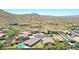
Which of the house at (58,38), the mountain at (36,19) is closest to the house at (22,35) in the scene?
the mountain at (36,19)

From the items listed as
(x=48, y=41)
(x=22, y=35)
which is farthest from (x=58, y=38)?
(x=22, y=35)

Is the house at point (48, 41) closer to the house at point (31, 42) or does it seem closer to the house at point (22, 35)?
the house at point (31, 42)

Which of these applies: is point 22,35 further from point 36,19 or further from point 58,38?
point 58,38

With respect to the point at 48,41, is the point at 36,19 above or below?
above

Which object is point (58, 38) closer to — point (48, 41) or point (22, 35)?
point (48, 41)

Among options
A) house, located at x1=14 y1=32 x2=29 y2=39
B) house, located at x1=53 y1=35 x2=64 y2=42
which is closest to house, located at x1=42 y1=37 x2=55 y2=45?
house, located at x1=53 y1=35 x2=64 y2=42

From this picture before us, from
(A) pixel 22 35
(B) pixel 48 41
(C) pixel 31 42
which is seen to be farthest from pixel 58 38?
(A) pixel 22 35

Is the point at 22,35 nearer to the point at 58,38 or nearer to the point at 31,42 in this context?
the point at 31,42

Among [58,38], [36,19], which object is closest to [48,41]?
[58,38]

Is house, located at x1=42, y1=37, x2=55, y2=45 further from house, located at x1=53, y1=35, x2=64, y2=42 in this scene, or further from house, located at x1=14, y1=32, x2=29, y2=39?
house, located at x1=14, y1=32, x2=29, y2=39
